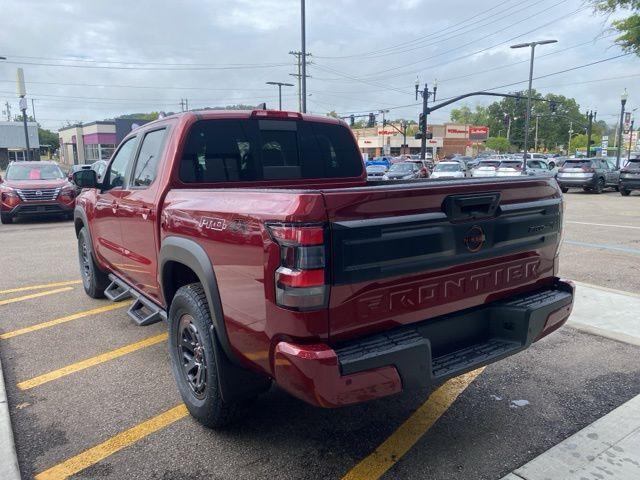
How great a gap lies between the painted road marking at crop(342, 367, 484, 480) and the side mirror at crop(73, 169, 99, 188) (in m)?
3.71

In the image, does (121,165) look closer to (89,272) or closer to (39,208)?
(89,272)

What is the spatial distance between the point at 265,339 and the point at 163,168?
5.93ft

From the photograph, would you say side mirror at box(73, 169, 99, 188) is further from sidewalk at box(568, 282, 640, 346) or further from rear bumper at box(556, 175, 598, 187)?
rear bumper at box(556, 175, 598, 187)

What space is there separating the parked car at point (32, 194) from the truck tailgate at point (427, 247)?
13.2 metres

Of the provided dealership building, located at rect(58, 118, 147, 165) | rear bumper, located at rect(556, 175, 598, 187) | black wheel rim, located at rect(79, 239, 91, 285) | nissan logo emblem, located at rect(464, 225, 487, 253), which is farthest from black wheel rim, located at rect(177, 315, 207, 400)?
dealership building, located at rect(58, 118, 147, 165)

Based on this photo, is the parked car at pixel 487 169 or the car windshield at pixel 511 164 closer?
Result: the parked car at pixel 487 169

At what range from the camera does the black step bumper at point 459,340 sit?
7.88 feet

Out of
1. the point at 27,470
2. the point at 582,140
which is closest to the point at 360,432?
the point at 27,470

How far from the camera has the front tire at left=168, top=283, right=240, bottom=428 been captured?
3.02m

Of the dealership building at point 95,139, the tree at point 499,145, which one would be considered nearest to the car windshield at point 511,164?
the dealership building at point 95,139

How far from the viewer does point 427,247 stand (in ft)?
8.44

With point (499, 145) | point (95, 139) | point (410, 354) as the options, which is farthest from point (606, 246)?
point (499, 145)

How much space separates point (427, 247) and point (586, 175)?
23927 mm

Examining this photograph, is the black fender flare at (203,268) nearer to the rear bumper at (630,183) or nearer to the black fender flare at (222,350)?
the black fender flare at (222,350)
